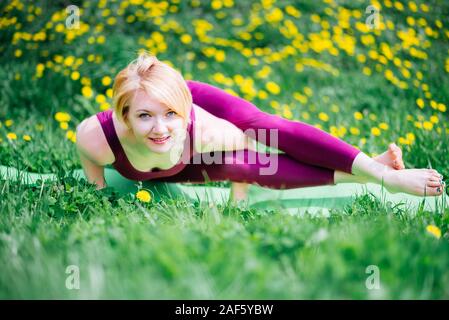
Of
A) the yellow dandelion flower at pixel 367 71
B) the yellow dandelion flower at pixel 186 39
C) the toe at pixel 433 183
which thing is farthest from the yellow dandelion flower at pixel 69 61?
the toe at pixel 433 183

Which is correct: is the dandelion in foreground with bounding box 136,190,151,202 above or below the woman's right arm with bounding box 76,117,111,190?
below

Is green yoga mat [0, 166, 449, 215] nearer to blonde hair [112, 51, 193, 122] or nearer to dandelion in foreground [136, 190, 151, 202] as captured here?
dandelion in foreground [136, 190, 151, 202]

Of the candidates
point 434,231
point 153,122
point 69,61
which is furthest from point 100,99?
point 434,231

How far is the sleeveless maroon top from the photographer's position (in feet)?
7.02

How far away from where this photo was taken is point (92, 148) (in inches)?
84.0

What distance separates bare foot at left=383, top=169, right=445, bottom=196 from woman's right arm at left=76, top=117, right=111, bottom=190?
3.89 ft

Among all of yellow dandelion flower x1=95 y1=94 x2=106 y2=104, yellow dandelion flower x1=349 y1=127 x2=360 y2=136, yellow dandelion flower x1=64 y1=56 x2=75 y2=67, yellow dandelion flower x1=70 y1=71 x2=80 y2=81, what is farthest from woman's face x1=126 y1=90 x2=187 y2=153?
yellow dandelion flower x1=64 y1=56 x2=75 y2=67

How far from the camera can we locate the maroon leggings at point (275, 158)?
2.24 metres

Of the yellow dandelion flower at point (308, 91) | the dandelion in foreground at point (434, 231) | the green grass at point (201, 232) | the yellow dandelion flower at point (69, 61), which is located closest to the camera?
the green grass at point (201, 232)

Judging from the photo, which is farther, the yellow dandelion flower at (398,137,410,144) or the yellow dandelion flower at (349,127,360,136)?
the yellow dandelion flower at (349,127,360,136)

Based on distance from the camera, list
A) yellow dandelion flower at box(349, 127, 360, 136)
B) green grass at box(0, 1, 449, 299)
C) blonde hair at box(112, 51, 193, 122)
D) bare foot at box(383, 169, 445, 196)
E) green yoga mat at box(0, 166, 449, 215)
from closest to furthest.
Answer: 1. green grass at box(0, 1, 449, 299)
2. blonde hair at box(112, 51, 193, 122)
3. bare foot at box(383, 169, 445, 196)
4. green yoga mat at box(0, 166, 449, 215)
5. yellow dandelion flower at box(349, 127, 360, 136)

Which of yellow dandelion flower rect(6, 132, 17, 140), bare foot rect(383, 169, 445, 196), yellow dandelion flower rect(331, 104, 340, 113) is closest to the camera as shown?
bare foot rect(383, 169, 445, 196)

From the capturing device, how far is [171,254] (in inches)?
56.0

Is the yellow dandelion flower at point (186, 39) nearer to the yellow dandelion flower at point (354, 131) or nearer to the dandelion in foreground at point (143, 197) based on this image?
the yellow dandelion flower at point (354, 131)
